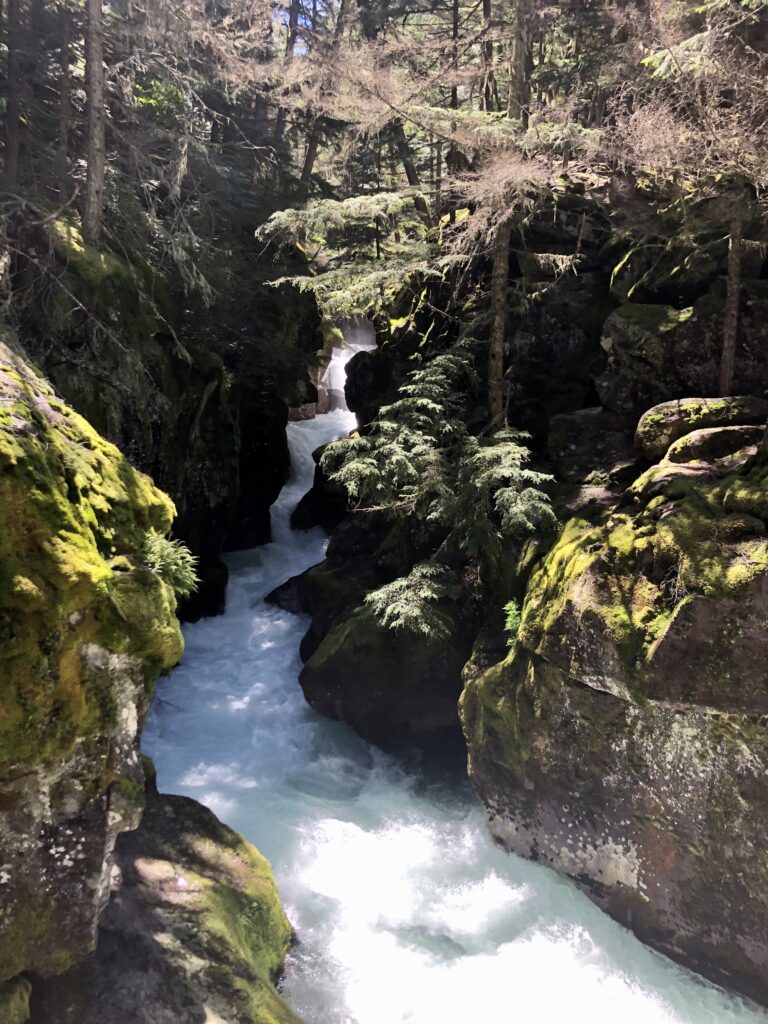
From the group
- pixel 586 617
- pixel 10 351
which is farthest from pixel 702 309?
pixel 10 351

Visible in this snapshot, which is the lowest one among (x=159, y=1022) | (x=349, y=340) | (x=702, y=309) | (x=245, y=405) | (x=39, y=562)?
(x=159, y=1022)

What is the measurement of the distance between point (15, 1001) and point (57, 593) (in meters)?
3.17

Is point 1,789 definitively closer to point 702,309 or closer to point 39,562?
point 39,562

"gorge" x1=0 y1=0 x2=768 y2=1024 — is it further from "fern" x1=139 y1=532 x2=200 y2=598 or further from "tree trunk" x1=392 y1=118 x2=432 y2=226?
"tree trunk" x1=392 y1=118 x2=432 y2=226

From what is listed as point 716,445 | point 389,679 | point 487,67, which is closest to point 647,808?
point 716,445

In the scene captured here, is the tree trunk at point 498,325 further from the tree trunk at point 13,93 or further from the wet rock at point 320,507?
the tree trunk at point 13,93

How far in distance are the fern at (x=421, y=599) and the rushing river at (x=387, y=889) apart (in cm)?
298

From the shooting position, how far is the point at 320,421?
28.3 metres

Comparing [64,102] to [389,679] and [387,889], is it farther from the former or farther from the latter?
[387,889]

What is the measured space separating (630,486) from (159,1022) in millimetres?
8580

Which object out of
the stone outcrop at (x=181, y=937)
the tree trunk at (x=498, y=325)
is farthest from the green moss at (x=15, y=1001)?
the tree trunk at (x=498, y=325)

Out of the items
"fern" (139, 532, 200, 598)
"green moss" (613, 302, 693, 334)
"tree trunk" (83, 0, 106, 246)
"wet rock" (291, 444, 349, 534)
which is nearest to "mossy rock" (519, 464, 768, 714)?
"green moss" (613, 302, 693, 334)

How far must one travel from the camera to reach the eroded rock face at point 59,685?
470 cm

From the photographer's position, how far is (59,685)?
16.0 ft
